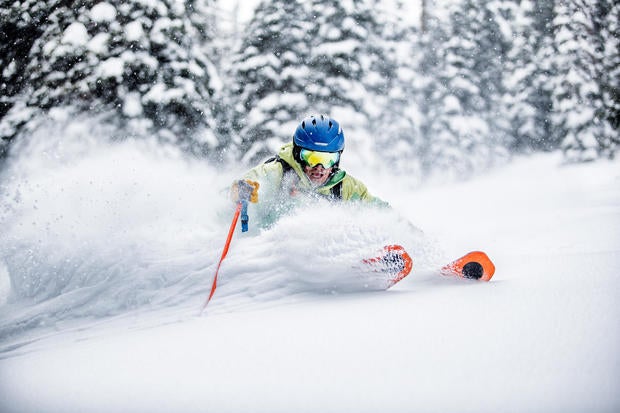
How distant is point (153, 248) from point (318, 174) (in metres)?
1.78

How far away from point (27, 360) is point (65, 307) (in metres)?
1.05

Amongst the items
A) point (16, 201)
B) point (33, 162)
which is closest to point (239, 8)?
point (33, 162)

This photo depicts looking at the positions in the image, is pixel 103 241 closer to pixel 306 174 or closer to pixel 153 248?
pixel 153 248

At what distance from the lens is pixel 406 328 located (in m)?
2.46

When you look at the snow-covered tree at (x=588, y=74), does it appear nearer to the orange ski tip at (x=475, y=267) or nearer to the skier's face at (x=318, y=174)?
the skier's face at (x=318, y=174)

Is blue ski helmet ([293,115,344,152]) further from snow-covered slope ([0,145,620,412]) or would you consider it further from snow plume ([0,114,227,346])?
snow plume ([0,114,227,346])

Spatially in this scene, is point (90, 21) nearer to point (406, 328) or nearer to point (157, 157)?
point (157, 157)

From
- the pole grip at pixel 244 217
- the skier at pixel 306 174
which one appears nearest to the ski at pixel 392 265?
the pole grip at pixel 244 217

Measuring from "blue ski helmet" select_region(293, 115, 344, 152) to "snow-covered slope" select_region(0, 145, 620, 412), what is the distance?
785mm

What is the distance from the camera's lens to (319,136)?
187 inches

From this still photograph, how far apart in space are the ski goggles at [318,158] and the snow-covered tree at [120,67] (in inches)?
338

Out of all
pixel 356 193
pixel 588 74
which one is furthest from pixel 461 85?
pixel 356 193

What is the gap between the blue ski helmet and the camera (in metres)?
4.74

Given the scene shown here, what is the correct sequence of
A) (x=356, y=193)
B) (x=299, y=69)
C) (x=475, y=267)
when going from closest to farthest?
1. (x=475, y=267)
2. (x=356, y=193)
3. (x=299, y=69)
